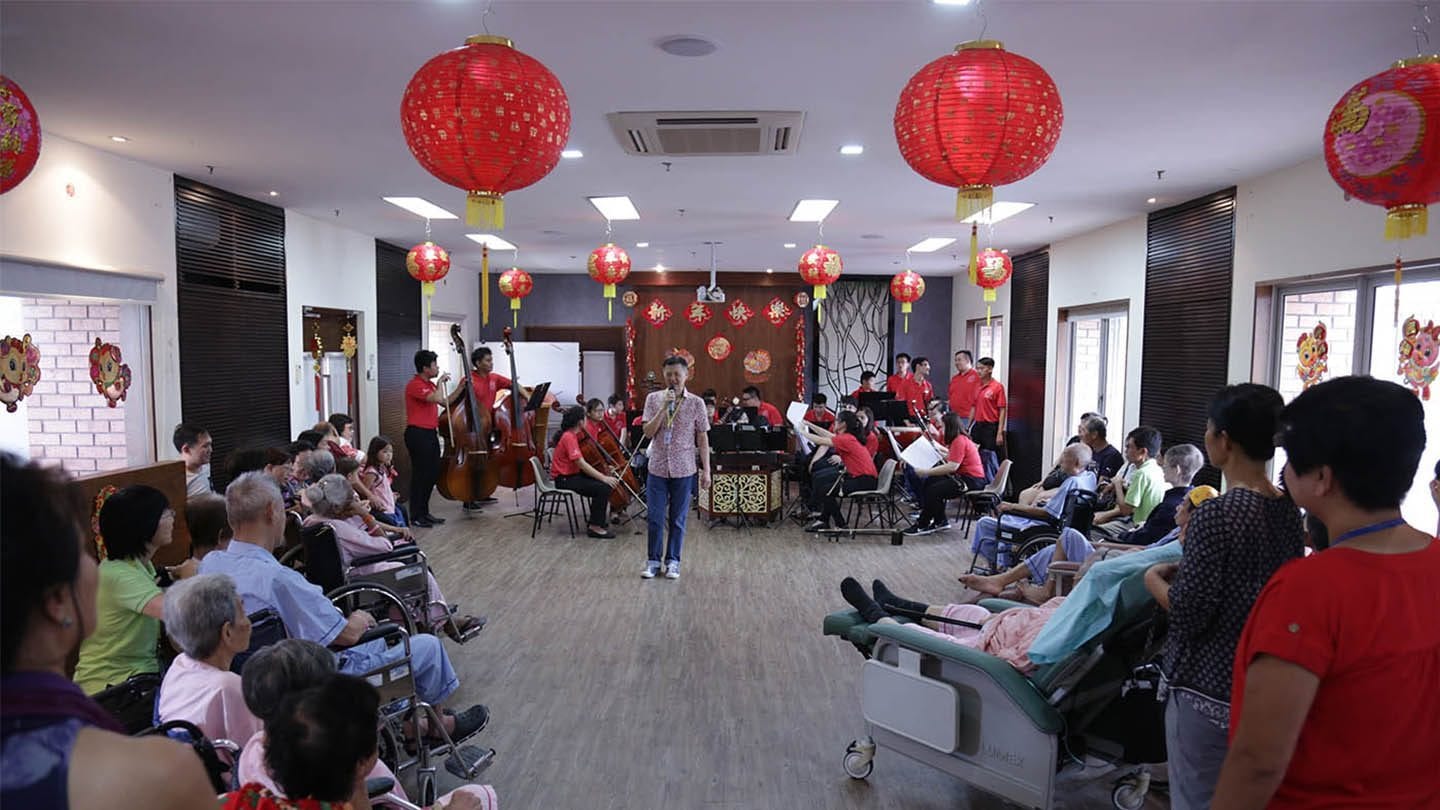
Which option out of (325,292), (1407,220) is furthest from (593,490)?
(1407,220)

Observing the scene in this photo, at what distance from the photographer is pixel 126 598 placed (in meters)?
2.51

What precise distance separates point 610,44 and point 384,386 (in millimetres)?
6720

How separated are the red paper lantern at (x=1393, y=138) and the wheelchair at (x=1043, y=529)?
8.54 ft

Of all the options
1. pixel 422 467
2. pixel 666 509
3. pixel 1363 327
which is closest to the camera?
pixel 1363 327

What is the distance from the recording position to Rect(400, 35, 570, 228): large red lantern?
2.29m

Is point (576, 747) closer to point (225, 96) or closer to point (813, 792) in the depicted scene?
point (813, 792)

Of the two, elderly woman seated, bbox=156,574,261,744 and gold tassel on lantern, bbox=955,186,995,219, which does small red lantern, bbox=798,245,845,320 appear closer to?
gold tassel on lantern, bbox=955,186,995,219

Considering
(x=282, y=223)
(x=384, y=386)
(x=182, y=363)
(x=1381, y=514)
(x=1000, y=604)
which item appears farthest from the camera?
(x=384, y=386)

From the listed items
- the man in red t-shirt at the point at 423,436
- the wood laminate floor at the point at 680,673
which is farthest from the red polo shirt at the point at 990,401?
the man in red t-shirt at the point at 423,436

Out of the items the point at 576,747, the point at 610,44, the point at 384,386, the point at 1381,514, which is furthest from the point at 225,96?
the point at 384,386

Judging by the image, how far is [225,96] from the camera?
3.88 metres

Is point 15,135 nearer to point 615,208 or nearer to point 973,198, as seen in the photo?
point 973,198

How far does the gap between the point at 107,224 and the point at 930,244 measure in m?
7.54

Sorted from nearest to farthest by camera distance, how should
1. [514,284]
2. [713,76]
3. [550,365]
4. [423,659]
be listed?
[423,659]
[713,76]
[514,284]
[550,365]
